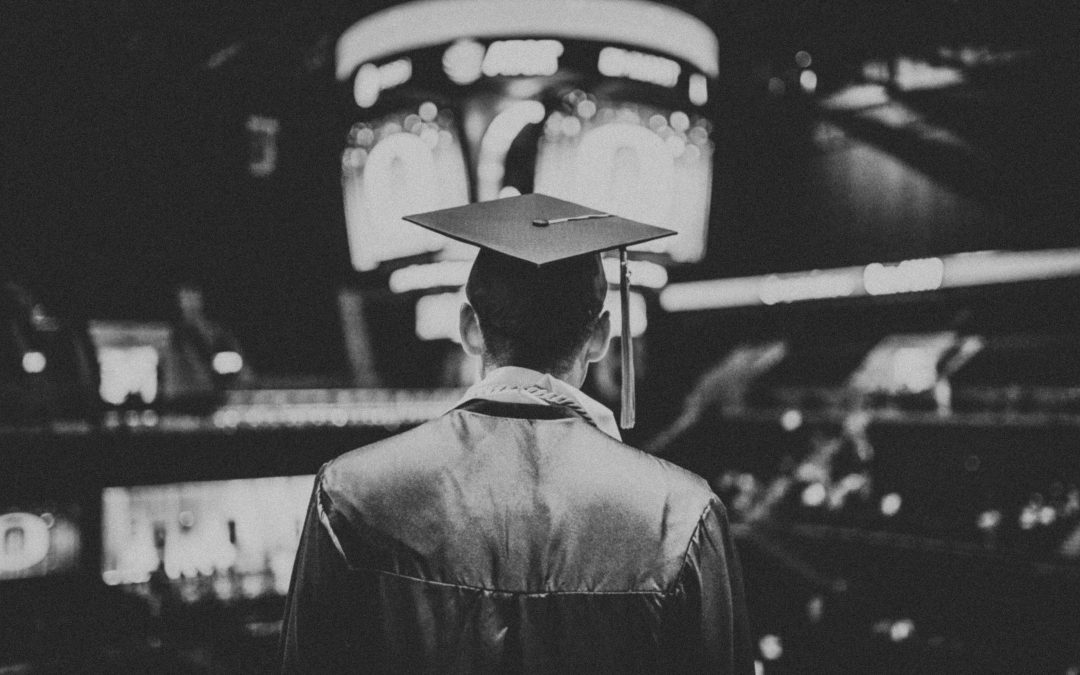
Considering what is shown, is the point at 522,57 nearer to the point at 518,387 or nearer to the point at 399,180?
the point at 399,180

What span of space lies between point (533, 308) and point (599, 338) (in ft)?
0.52

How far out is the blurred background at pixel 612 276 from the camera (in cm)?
424

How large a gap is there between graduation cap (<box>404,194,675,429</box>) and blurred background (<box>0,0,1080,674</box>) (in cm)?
227

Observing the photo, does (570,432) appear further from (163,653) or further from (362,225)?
(163,653)

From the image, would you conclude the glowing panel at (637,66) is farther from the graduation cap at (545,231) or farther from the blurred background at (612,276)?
the graduation cap at (545,231)

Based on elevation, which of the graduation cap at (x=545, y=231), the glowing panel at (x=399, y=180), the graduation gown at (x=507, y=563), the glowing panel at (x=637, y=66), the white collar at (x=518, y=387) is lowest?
the graduation gown at (x=507, y=563)

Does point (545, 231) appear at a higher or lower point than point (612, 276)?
higher

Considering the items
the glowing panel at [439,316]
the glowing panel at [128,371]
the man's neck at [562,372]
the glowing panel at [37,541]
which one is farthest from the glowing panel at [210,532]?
the man's neck at [562,372]

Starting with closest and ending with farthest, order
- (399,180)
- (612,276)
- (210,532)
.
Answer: (399,180), (612,276), (210,532)

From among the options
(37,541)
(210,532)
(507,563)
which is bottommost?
(210,532)

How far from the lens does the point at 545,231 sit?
5.61 ft

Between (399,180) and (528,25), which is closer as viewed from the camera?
(528,25)

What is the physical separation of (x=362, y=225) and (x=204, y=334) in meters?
2.39

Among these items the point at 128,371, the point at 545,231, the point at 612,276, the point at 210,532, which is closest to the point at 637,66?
the point at 612,276
